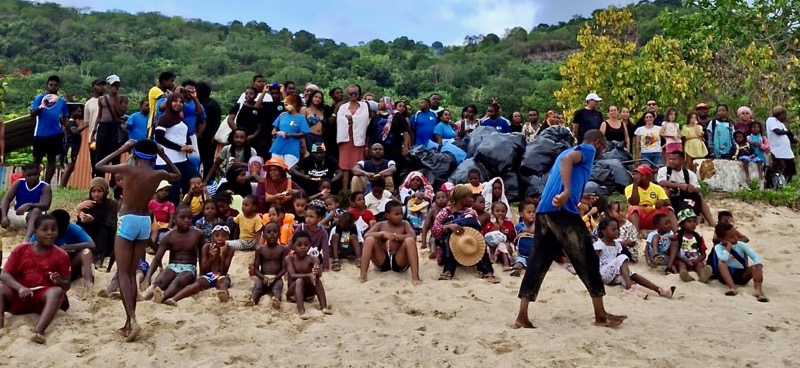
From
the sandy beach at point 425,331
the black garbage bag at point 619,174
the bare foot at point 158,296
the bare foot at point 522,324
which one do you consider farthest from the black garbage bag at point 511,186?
the bare foot at point 158,296

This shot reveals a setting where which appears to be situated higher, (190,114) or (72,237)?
(190,114)

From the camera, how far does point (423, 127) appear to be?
39.8ft

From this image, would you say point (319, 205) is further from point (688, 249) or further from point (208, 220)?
point (688, 249)

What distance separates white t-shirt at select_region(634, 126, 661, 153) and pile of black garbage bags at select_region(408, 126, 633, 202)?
1.29 ft

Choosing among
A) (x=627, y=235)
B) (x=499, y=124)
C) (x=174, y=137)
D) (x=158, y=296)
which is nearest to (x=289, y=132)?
(x=174, y=137)

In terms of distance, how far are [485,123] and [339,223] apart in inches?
181

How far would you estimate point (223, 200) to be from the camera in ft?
29.3

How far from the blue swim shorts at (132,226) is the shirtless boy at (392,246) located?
258cm

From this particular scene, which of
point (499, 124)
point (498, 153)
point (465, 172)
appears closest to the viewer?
point (465, 172)

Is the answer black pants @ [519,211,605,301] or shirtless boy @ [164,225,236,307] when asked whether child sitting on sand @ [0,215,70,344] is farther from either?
black pants @ [519,211,605,301]

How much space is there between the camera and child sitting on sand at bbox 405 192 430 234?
961 cm

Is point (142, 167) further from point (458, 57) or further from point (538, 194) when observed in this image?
point (458, 57)

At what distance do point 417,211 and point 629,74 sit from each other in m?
9.42

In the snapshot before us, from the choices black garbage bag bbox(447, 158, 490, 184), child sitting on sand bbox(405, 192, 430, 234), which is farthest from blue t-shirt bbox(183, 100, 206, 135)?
black garbage bag bbox(447, 158, 490, 184)
